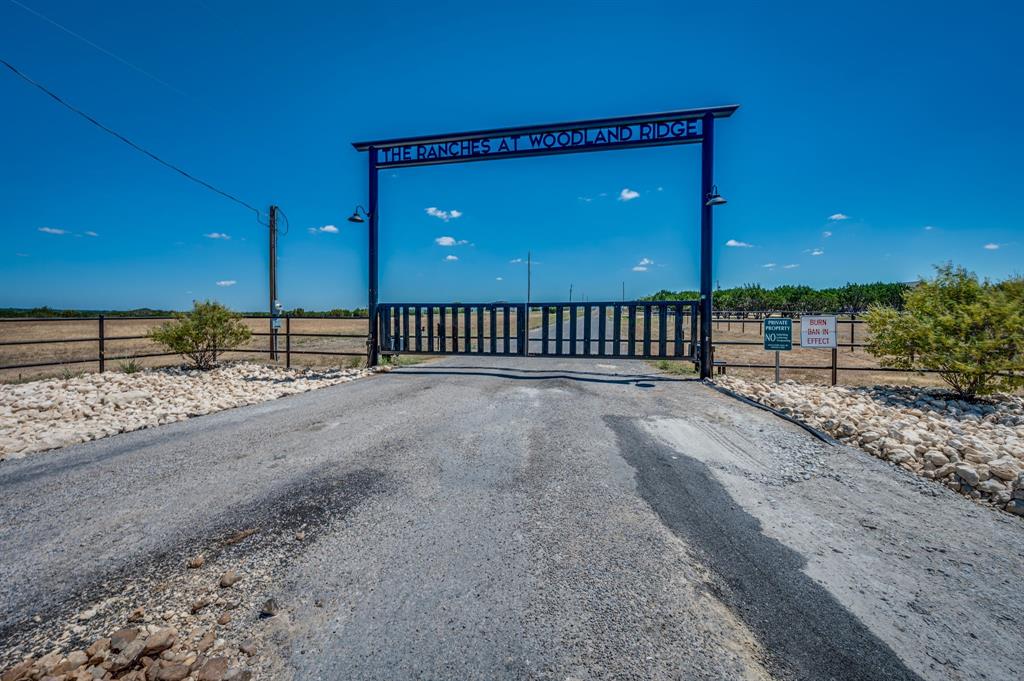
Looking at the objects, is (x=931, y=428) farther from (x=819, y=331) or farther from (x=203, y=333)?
(x=203, y=333)

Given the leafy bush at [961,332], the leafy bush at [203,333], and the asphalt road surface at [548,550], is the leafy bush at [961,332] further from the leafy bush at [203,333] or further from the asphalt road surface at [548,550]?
the leafy bush at [203,333]

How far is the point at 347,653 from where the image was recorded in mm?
1762

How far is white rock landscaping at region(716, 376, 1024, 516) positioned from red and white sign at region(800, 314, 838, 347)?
91cm

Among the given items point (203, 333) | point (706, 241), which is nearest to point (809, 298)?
point (706, 241)

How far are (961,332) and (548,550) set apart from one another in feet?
25.8

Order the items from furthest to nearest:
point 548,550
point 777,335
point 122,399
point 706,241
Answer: point 706,241 → point 777,335 → point 122,399 → point 548,550

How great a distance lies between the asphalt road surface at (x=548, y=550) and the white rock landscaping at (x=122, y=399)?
67 cm

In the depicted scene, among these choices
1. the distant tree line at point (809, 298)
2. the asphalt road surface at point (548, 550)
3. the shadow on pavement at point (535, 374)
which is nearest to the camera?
the asphalt road surface at point (548, 550)

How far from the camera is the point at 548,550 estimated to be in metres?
2.50

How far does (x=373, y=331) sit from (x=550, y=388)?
518 cm

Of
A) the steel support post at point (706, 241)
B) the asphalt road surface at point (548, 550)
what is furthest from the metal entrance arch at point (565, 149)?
the asphalt road surface at point (548, 550)

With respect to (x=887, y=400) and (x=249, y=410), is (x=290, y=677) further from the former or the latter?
(x=887, y=400)

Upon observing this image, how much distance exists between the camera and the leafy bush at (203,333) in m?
9.51

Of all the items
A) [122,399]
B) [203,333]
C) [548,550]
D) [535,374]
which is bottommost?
[548,550]
